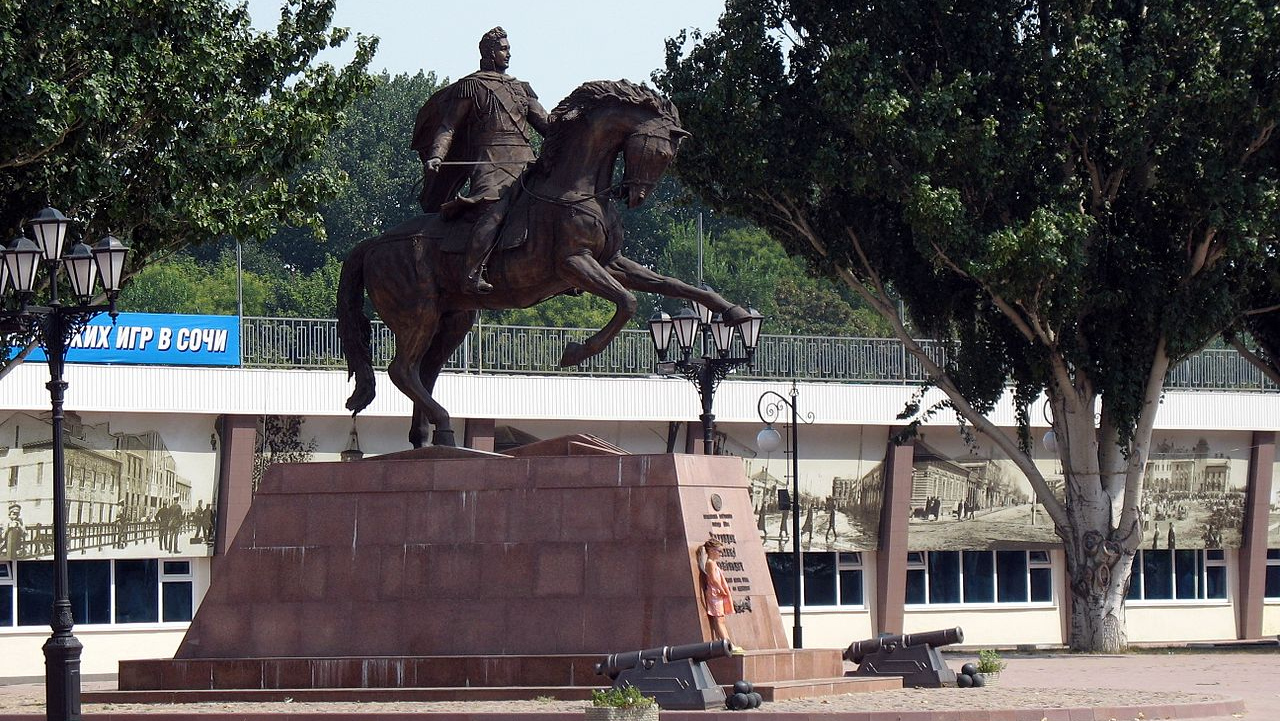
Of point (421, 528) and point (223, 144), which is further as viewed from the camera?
point (223, 144)

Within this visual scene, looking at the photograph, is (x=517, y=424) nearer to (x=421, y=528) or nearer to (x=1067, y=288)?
(x=1067, y=288)

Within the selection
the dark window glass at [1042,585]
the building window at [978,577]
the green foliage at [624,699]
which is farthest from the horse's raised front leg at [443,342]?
the dark window glass at [1042,585]

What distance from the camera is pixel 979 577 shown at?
4119 cm

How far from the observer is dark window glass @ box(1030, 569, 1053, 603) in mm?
41688

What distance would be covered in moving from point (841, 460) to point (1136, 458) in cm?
995

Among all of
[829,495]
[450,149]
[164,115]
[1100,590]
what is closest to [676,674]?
[450,149]

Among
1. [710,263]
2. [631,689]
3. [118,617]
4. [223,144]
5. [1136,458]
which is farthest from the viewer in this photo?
[710,263]

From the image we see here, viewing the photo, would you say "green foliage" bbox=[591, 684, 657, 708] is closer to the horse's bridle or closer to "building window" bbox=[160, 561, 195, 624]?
the horse's bridle

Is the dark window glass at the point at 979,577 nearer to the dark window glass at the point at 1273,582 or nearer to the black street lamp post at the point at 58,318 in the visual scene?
the dark window glass at the point at 1273,582

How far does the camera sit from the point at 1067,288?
27875mm

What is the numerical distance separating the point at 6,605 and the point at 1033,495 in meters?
19.6

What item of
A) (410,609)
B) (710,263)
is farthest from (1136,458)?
(710,263)

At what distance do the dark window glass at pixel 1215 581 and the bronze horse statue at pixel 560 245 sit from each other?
94.7ft

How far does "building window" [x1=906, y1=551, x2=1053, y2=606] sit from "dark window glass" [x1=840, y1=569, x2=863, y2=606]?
1095mm
